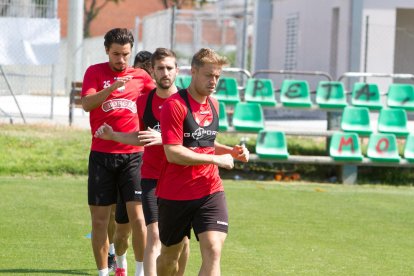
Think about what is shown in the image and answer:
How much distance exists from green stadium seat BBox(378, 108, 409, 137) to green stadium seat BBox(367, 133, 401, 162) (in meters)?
0.75

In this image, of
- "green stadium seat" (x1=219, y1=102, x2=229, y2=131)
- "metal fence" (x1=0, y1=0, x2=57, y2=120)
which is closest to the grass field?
"green stadium seat" (x1=219, y1=102, x2=229, y2=131)

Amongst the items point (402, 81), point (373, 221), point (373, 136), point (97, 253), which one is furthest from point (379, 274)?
point (402, 81)

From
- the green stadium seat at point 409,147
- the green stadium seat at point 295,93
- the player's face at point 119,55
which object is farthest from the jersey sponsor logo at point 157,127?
the green stadium seat at point 295,93

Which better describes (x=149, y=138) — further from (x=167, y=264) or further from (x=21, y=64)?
(x=21, y=64)

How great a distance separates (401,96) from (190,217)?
1424 centimetres

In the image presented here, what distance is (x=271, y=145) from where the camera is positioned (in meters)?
18.8

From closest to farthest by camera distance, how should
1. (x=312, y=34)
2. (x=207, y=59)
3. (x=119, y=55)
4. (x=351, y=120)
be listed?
(x=207, y=59) < (x=119, y=55) < (x=351, y=120) < (x=312, y=34)

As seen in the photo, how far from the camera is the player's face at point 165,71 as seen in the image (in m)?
8.05

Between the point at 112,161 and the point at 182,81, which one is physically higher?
the point at 182,81

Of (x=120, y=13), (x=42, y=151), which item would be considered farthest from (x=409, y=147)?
(x=120, y=13)

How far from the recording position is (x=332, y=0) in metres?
29.2

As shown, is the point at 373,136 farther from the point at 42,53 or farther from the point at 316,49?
the point at 316,49

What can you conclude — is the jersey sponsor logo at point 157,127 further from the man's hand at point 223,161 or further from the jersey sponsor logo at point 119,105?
the man's hand at point 223,161

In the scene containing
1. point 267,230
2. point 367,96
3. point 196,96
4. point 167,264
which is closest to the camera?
point 196,96
